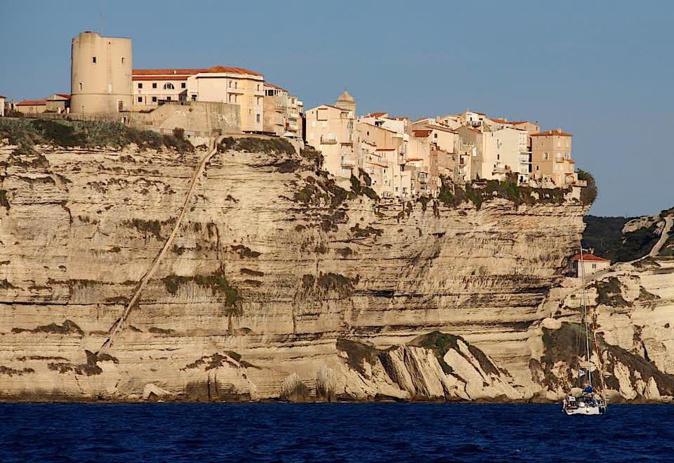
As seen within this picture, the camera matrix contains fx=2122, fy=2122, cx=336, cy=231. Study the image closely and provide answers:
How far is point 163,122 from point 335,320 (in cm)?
1124

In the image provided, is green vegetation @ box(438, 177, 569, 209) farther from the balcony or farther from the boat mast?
the balcony

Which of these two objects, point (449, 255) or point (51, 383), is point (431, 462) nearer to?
point (51, 383)

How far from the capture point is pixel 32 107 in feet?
302

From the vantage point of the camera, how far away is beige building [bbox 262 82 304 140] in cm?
9569

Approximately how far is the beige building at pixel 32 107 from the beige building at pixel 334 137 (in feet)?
40.8

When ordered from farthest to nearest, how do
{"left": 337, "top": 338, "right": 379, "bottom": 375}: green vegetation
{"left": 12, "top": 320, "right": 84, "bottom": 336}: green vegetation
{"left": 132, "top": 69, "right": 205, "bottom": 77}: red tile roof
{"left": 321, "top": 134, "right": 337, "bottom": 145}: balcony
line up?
{"left": 132, "top": 69, "right": 205, "bottom": 77}: red tile roof → {"left": 321, "top": 134, "right": 337, "bottom": 145}: balcony → {"left": 337, "top": 338, "right": 379, "bottom": 375}: green vegetation → {"left": 12, "top": 320, "right": 84, "bottom": 336}: green vegetation

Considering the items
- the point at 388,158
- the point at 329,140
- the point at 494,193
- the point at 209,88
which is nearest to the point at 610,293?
the point at 494,193

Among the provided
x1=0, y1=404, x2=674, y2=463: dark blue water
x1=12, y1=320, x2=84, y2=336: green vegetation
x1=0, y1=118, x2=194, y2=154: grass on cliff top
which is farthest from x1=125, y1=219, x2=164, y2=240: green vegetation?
x1=0, y1=404, x2=674, y2=463: dark blue water

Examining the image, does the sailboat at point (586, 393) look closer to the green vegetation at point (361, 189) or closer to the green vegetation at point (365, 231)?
the green vegetation at point (365, 231)

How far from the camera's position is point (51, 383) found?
81.6m

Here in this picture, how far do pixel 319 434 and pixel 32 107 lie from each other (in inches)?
1107

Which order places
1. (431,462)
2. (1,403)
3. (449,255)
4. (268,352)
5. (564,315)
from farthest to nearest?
(564,315) → (449,255) → (268,352) → (1,403) → (431,462)

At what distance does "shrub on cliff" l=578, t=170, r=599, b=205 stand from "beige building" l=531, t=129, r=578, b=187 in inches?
22.8

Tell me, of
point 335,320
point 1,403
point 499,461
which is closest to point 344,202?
point 335,320
